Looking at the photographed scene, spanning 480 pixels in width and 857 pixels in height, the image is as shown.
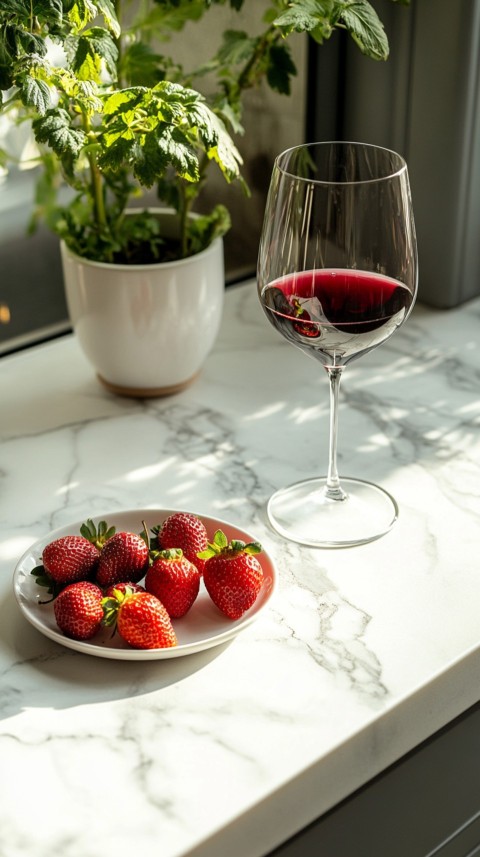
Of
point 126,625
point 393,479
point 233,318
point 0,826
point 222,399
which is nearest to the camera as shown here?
point 0,826

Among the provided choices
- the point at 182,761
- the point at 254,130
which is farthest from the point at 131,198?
the point at 182,761

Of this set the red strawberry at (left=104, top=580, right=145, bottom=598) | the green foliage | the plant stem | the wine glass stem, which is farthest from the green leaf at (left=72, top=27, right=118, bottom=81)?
the red strawberry at (left=104, top=580, right=145, bottom=598)

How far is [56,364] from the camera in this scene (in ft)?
4.16

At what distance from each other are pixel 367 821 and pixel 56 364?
68 centimetres

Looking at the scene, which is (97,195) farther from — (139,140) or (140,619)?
(140,619)

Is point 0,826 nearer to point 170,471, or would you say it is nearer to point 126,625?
point 126,625

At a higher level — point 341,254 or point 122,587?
point 341,254

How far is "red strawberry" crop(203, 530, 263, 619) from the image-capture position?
805 millimetres

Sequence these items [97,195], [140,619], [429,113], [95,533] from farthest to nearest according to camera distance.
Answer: [429,113] → [97,195] → [95,533] → [140,619]

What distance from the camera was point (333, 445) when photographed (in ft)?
3.14

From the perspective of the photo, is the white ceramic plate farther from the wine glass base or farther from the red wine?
the red wine

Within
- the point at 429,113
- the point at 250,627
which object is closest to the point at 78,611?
the point at 250,627

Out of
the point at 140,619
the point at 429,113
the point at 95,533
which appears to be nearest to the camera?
the point at 140,619

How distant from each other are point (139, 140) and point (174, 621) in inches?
15.5
